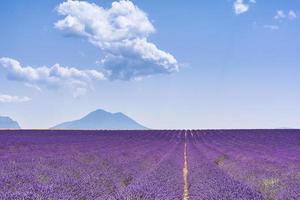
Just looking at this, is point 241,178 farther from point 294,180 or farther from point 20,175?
point 20,175

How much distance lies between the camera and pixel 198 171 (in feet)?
46.6

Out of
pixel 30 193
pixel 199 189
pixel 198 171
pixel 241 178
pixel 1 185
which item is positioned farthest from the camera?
pixel 198 171

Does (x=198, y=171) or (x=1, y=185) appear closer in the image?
(x=1, y=185)

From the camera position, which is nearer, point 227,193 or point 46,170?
point 227,193

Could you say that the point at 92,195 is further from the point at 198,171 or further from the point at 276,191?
the point at 198,171

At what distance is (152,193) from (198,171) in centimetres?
642

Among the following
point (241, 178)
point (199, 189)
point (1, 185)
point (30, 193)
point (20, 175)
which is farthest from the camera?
point (241, 178)

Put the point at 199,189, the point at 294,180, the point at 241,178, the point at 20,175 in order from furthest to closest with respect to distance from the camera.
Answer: the point at 241,178, the point at 294,180, the point at 199,189, the point at 20,175

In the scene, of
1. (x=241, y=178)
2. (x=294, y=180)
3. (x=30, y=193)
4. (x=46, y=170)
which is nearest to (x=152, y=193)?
(x=30, y=193)

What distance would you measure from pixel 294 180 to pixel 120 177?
4.09 meters

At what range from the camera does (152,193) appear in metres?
7.95

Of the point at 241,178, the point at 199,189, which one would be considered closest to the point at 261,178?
the point at 241,178

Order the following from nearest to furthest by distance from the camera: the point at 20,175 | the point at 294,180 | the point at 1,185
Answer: the point at 1,185 < the point at 20,175 < the point at 294,180

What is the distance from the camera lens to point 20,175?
29.8ft
